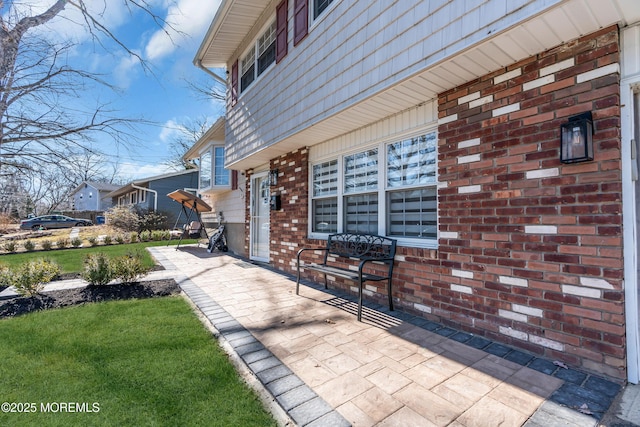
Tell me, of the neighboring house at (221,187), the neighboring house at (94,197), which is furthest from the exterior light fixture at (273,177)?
the neighboring house at (94,197)

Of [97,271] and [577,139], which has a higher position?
[577,139]

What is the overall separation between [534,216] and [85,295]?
19.1 ft

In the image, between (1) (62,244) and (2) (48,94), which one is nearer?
(2) (48,94)

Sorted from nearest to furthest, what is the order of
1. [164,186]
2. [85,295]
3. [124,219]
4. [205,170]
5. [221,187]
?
[85,295] → [221,187] → [205,170] → [124,219] → [164,186]

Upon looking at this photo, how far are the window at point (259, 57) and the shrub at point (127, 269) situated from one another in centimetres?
446

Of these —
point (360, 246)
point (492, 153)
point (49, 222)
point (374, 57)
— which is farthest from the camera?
point (49, 222)

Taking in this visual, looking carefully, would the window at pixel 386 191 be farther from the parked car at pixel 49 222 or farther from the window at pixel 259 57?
the parked car at pixel 49 222

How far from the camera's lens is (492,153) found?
2896mm

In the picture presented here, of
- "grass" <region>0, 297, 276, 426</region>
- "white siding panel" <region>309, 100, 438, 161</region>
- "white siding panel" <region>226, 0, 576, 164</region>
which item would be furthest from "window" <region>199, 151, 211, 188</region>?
"grass" <region>0, 297, 276, 426</region>

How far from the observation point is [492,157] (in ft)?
9.50

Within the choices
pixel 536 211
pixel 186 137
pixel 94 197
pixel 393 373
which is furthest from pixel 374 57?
pixel 94 197

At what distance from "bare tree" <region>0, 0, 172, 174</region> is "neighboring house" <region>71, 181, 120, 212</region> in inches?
1245

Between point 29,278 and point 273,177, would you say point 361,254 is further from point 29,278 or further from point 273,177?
point 29,278

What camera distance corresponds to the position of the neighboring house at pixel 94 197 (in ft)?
107
